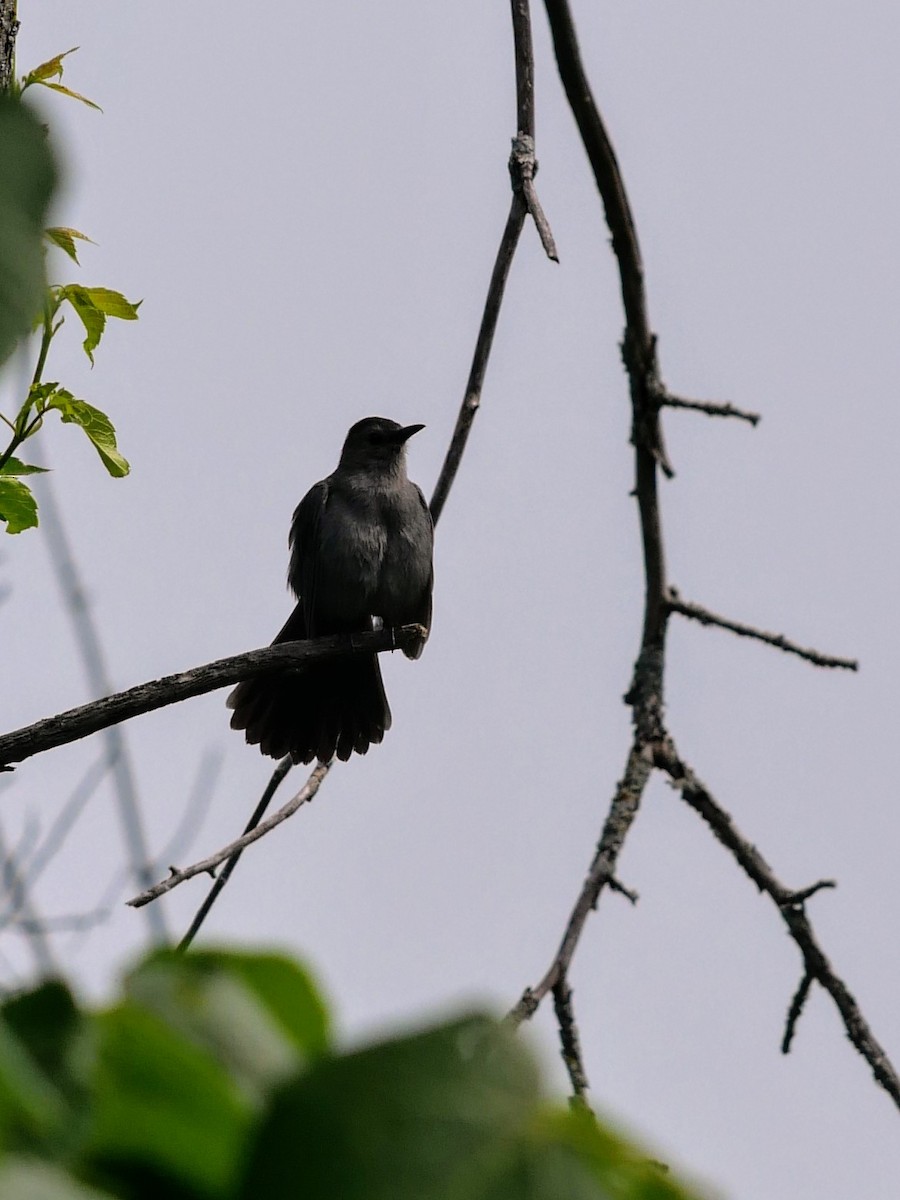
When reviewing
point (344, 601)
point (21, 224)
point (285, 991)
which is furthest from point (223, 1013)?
point (344, 601)

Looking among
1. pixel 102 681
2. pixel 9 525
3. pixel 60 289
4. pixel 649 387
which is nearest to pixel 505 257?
pixel 649 387

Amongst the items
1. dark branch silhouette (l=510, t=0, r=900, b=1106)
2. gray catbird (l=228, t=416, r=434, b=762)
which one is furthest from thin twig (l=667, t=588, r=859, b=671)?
gray catbird (l=228, t=416, r=434, b=762)

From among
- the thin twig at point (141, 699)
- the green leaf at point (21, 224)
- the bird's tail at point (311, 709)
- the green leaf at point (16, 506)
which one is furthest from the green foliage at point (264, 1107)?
the bird's tail at point (311, 709)

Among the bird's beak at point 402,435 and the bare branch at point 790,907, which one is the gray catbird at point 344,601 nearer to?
the bird's beak at point 402,435

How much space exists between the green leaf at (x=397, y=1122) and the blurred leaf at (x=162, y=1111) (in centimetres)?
3

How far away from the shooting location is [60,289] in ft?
11.4

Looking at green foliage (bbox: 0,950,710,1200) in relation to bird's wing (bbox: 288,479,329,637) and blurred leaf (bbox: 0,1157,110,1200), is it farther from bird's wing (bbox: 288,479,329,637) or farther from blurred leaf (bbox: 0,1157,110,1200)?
bird's wing (bbox: 288,479,329,637)

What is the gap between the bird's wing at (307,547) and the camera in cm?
761

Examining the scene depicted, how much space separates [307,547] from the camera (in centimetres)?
786

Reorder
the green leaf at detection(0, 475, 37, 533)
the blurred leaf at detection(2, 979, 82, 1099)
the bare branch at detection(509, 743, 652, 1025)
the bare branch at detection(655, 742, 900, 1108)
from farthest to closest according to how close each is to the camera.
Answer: the green leaf at detection(0, 475, 37, 533) < the bare branch at detection(655, 742, 900, 1108) < the bare branch at detection(509, 743, 652, 1025) < the blurred leaf at detection(2, 979, 82, 1099)

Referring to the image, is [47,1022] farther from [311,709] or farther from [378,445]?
[378,445]

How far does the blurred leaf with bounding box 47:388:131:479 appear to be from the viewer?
3.51 metres

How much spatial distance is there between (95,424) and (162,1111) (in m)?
3.15

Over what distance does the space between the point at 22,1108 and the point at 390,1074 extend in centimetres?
18
